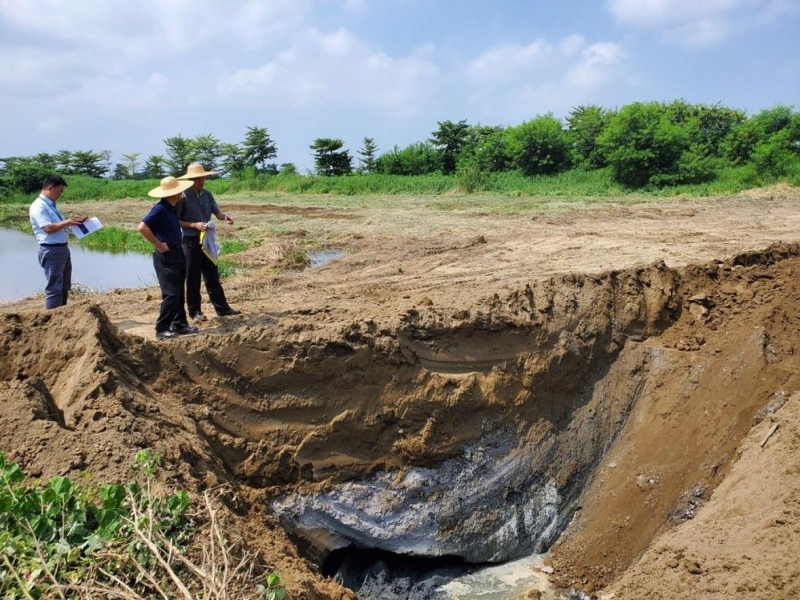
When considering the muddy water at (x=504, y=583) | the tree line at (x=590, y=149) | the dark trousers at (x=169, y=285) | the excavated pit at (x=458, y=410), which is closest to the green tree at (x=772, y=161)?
the tree line at (x=590, y=149)

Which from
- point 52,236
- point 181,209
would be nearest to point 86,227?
point 52,236

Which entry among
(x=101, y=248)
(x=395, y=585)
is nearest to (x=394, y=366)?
(x=395, y=585)

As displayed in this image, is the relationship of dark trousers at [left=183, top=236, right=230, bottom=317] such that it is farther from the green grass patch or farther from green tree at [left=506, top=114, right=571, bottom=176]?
green tree at [left=506, top=114, right=571, bottom=176]

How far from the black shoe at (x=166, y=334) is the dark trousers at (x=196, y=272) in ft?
2.46

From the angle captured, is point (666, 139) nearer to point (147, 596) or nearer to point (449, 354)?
point (449, 354)

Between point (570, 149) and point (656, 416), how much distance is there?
856 inches

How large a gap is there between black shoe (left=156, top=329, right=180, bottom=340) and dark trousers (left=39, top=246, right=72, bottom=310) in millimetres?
1185

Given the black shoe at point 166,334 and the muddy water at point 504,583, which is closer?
the black shoe at point 166,334

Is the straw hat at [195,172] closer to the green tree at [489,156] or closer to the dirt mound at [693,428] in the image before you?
the dirt mound at [693,428]

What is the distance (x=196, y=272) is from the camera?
6.11m

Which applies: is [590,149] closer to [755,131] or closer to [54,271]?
[755,131]

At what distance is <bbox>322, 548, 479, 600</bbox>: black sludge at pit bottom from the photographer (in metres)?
5.36

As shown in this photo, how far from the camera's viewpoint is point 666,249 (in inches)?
399

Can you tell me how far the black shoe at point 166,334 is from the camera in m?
5.25
